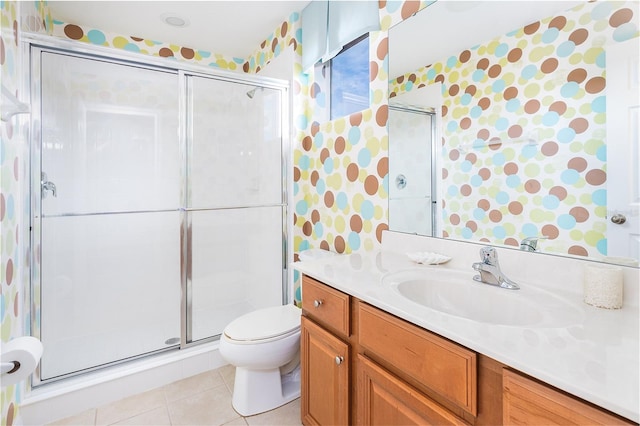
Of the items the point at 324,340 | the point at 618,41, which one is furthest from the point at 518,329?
the point at 618,41

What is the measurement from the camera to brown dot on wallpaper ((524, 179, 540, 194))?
1.15 metres

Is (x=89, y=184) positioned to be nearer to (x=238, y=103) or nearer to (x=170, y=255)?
(x=170, y=255)

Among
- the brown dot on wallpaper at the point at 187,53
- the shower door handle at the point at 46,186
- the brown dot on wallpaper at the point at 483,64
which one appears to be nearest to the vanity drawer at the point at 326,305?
the brown dot on wallpaper at the point at 483,64

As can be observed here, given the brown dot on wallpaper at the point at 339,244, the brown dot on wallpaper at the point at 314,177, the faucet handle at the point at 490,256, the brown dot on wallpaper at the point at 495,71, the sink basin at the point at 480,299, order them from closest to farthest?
the sink basin at the point at 480,299
the faucet handle at the point at 490,256
the brown dot on wallpaper at the point at 495,71
the brown dot on wallpaper at the point at 339,244
the brown dot on wallpaper at the point at 314,177

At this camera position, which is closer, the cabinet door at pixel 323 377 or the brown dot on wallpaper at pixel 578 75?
the brown dot on wallpaper at pixel 578 75

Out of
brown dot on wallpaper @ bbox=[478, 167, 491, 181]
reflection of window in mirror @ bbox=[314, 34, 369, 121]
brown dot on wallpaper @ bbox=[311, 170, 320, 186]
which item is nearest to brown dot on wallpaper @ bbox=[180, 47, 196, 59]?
reflection of window in mirror @ bbox=[314, 34, 369, 121]

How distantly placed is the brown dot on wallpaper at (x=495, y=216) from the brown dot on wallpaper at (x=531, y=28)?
65cm

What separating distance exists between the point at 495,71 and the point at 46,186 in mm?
2381

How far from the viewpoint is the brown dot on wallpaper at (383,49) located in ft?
5.56

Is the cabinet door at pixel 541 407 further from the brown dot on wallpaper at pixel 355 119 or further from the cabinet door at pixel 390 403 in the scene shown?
the brown dot on wallpaper at pixel 355 119

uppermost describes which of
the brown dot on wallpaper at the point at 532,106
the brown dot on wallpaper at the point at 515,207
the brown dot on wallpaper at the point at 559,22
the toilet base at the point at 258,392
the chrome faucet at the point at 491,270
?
the brown dot on wallpaper at the point at 559,22

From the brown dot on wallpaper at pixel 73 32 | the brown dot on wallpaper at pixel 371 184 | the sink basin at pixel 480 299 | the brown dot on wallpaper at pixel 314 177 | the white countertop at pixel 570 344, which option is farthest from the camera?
the brown dot on wallpaper at pixel 73 32

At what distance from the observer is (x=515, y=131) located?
120 centimetres

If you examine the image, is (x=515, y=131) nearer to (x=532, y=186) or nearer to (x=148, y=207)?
(x=532, y=186)
